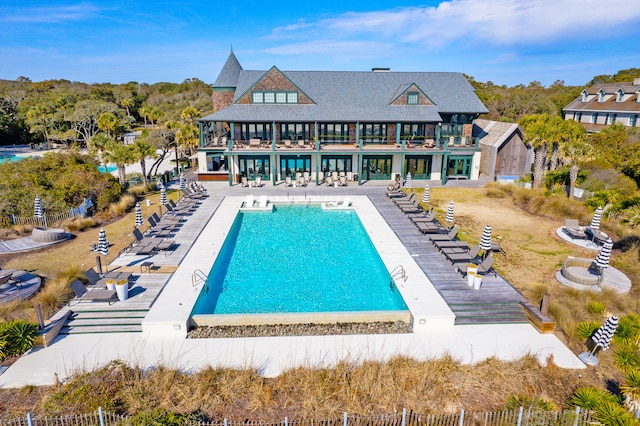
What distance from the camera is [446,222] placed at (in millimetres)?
20547

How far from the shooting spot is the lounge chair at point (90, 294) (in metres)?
12.1

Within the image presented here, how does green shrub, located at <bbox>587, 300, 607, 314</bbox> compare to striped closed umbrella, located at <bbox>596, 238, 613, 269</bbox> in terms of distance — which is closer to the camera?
green shrub, located at <bbox>587, 300, 607, 314</bbox>

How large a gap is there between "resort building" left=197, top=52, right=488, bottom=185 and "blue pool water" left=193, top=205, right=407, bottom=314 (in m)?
9.09

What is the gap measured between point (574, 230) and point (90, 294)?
20.1 meters

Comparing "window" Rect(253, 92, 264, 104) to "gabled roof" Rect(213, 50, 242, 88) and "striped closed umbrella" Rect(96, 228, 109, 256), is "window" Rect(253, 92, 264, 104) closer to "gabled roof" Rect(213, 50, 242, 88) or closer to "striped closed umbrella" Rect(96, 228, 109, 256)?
"gabled roof" Rect(213, 50, 242, 88)

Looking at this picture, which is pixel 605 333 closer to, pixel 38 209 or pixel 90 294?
pixel 90 294

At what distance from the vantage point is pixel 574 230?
18.6 meters

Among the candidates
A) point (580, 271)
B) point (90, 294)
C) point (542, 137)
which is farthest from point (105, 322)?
point (542, 137)

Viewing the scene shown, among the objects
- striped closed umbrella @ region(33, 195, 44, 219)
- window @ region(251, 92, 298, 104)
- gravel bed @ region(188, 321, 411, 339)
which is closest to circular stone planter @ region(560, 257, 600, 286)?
gravel bed @ region(188, 321, 411, 339)

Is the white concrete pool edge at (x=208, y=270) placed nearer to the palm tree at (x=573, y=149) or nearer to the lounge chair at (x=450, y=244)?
the lounge chair at (x=450, y=244)

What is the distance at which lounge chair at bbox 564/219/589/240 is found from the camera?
1822 cm

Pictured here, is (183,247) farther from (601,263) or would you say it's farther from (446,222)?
(601,263)

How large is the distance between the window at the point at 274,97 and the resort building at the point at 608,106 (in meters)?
35.1

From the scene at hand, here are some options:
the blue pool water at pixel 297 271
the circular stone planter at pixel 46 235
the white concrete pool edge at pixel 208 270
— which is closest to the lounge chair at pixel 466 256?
the white concrete pool edge at pixel 208 270
